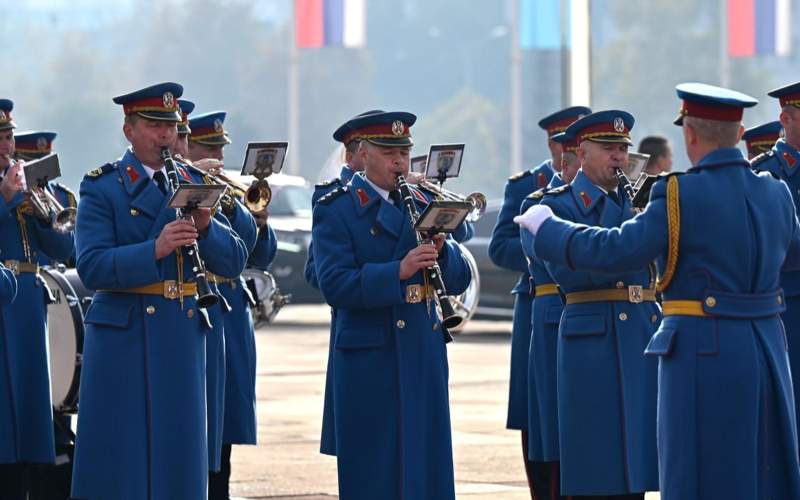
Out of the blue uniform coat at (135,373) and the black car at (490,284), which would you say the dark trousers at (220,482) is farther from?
the black car at (490,284)

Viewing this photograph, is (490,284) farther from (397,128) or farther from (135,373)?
(135,373)

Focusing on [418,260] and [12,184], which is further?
[12,184]

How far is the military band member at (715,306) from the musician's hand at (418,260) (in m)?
1.00

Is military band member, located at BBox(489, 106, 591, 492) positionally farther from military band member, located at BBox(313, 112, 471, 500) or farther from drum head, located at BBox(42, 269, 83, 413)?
drum head, located at BBox(42, 269, 83, 413)

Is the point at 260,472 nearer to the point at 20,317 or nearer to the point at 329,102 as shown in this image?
the point at 20,317

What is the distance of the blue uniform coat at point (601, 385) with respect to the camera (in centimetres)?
865

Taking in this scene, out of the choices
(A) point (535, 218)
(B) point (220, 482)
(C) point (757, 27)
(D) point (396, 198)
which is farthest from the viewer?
(C) point (757, 27)

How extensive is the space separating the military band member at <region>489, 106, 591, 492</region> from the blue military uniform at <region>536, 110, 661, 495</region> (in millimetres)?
1534

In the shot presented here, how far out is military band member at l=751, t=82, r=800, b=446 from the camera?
9.22m

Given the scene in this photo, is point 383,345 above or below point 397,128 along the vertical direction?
below

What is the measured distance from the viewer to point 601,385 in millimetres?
8672

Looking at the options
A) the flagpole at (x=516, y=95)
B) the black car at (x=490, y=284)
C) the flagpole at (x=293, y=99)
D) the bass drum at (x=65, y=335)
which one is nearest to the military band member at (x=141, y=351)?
the bass drum at (x=65, y=335)

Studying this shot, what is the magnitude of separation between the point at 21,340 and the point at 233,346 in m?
1.12

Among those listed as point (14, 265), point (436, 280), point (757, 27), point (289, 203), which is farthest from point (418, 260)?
point (757, 27)
